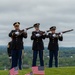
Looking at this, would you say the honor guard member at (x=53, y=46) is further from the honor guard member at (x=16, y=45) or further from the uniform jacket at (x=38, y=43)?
the honor guard member at (x=16, y=45)

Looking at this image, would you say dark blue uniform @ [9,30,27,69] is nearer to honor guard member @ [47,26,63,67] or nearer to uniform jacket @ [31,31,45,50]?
uniform jacket @ [31,31,45,50]

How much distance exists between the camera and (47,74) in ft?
52.5

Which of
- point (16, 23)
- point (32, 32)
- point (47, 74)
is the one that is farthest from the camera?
point (32, 32)

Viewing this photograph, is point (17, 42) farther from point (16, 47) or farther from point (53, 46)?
point (53, 46)

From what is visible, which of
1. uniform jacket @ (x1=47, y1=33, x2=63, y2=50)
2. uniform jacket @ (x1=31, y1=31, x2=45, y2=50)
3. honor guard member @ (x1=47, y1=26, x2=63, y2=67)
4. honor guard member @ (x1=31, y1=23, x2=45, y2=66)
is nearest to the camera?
honor guard member @ (x1=31, y1=23, x2=45, y2=66)

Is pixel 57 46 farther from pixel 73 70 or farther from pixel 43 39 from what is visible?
pixel 73 70

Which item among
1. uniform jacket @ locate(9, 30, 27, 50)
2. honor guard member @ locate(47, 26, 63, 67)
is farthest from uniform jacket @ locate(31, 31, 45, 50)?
uniform jacket @ locate(9, 30, 27, 50)

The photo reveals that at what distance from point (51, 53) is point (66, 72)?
2.52 m

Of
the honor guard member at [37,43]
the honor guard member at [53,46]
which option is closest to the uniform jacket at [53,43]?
the honor guard member at [53,46]

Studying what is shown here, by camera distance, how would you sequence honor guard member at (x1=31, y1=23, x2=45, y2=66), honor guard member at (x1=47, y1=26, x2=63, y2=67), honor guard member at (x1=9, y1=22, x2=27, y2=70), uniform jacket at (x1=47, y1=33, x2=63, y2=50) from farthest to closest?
uniform jacket at (x1=47, y1=33, x2=63, y2=50)
honor guard member at (x1=47, y1=26, x2=63, y2=67)
honor guard member at (x1=31, y1=23, x2=45, y2=66)
honor guard member at (x1=9, y1=22, x2=27, y2=70)

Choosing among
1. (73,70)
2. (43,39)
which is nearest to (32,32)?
(43,39)

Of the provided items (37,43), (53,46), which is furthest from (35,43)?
(53,46)

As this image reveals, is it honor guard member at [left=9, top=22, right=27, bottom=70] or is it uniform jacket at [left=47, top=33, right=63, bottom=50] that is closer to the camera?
honor guard member at [left=9, top=22, right=27, bottom=70]

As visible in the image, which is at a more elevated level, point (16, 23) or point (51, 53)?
point (16, 23)
